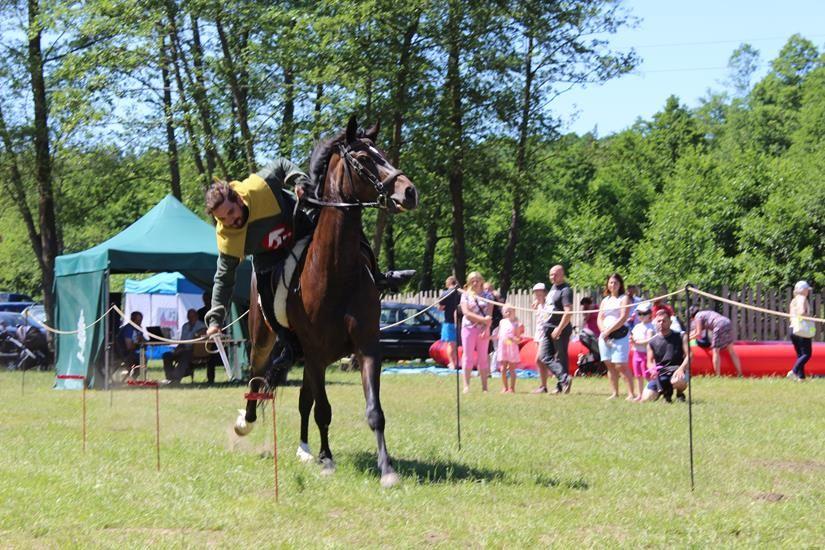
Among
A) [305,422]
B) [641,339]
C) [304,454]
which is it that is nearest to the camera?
[304,454]

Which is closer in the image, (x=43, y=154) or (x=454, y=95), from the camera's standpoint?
(x=454, y=95)

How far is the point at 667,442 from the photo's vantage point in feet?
35.2

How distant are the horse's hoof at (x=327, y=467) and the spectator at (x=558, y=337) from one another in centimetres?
862

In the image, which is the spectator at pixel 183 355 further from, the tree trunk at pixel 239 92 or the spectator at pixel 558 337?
the spectator at pixel 558 337

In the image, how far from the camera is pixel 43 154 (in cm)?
3027

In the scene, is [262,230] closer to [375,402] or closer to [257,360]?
[257,360]

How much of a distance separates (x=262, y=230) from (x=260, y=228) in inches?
1.0

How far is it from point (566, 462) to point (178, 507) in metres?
3.60

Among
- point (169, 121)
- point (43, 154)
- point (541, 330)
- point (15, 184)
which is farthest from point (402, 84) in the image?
point (15, 184)

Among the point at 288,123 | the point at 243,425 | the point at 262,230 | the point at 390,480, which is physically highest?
the point at 288,123

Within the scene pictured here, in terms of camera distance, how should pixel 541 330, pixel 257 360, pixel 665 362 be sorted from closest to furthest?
pixel 257 360
pixel 665 362
pixel 541 330

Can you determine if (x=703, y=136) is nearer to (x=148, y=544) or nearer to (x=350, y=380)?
(x=350, y=380)

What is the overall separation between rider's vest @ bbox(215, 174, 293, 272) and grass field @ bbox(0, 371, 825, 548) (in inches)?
71.5

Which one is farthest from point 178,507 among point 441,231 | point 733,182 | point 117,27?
point 441,231
